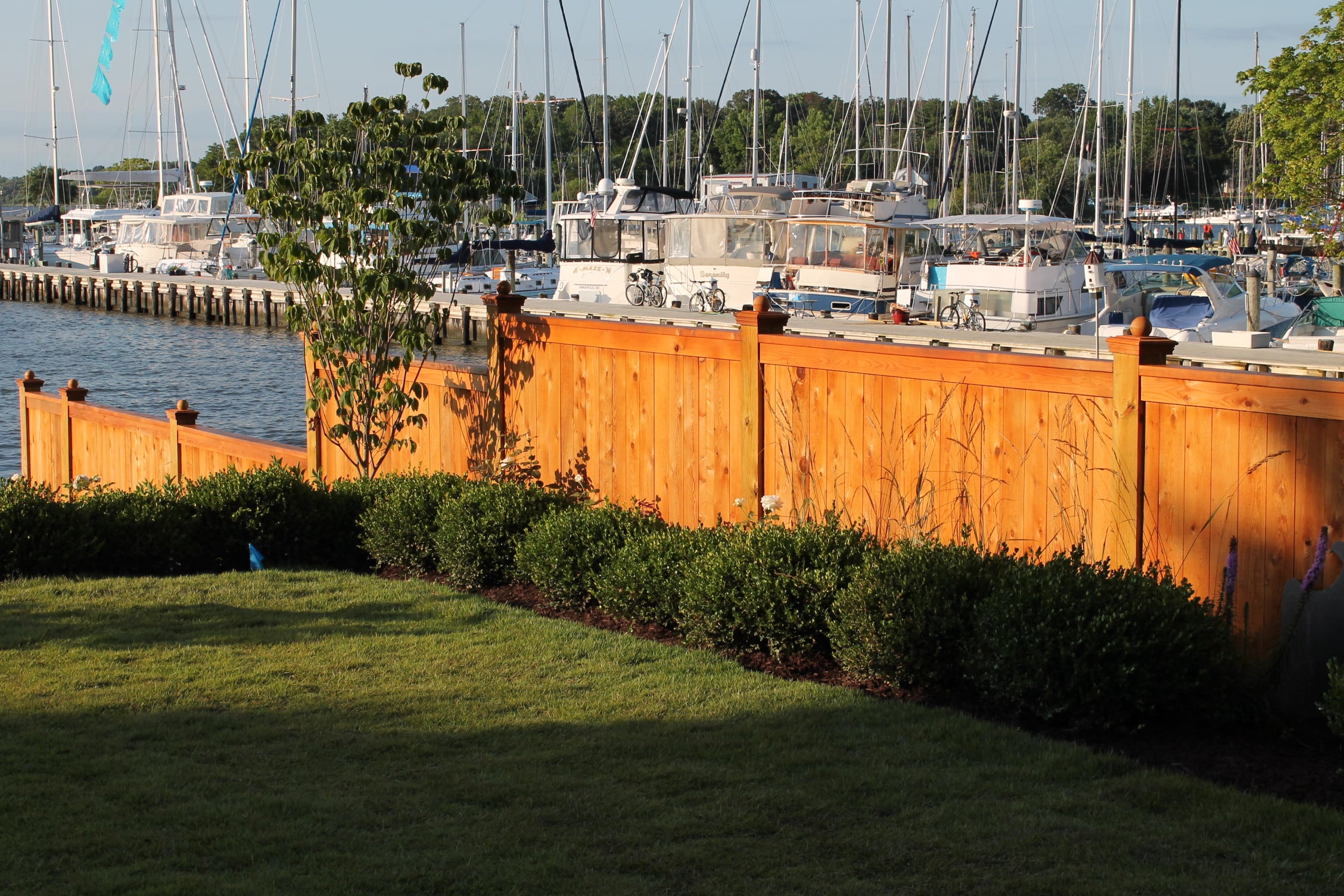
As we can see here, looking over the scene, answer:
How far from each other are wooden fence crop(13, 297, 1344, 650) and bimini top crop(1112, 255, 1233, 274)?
21461 mm

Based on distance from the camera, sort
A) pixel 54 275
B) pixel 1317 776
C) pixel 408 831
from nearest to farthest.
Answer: pixel 408 831 < pixel 1317 776 < pixel 54 275

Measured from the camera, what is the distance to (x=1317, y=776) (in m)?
5.34

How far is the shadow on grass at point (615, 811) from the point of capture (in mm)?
4348

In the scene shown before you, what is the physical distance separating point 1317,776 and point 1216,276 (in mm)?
24624

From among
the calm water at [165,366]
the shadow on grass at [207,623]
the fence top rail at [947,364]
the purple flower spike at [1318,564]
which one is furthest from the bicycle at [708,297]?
the purple flower spike at [1318,564]

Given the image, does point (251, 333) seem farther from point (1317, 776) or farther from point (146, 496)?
point (1317, 776)

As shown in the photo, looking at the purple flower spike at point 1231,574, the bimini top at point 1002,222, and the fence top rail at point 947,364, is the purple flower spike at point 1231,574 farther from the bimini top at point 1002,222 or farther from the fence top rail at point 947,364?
the bimini top at point 1002,222

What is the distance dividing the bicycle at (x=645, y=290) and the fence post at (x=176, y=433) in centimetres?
2341

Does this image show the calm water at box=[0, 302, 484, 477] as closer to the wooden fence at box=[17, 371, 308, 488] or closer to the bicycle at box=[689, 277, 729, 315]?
the bicycle at box=[689, 277, 729, 315]

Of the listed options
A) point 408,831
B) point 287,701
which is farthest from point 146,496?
point 408,831

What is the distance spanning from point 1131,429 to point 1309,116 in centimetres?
1741

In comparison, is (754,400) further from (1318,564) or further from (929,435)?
(1318,564)

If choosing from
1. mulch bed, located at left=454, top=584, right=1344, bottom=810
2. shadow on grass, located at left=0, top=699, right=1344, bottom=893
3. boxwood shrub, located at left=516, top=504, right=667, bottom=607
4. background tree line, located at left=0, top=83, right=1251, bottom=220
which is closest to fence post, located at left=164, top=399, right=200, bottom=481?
boxwood shrub, located at left=516, top=504, right=667, bottom=607

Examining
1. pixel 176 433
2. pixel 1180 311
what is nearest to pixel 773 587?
pixel 176 433
